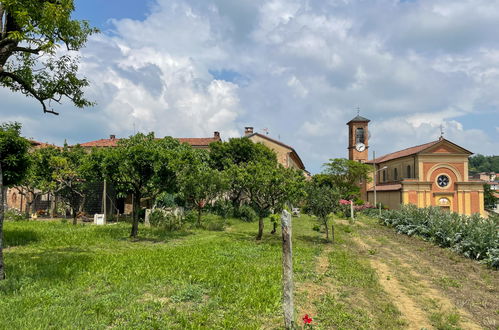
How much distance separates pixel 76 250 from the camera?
42.9 ft

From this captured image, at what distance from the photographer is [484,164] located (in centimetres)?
14162

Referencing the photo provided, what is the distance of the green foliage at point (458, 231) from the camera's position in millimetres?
16039

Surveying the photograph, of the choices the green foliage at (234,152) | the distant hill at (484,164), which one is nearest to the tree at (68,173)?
the green foliage at (234,152)

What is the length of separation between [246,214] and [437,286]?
2054cm

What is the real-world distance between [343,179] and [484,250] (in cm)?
3486

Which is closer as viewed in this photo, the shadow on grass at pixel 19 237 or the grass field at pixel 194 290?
the grass field at pixel 194 290

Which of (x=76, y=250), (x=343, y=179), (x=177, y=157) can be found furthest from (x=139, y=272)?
(x=343, y=179)

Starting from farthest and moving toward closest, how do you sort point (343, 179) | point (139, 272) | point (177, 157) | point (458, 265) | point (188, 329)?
point (343, 179) < point (177, 157) < point (458, 265) < point (139, 272) < point (188, 329)

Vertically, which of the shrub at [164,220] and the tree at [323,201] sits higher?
the tree at [323,201]

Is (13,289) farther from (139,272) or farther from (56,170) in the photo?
(56,170)

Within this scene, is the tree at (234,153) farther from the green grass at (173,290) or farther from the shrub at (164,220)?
the green grass at (173,290)

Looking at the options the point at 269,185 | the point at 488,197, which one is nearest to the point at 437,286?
the point at 269,185

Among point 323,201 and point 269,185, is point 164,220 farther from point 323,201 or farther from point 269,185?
point 323,201

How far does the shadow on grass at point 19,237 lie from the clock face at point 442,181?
155 feet
